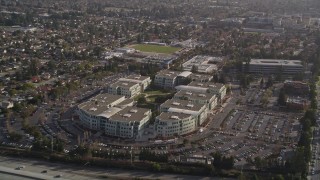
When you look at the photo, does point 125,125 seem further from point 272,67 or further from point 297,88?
point 272,67

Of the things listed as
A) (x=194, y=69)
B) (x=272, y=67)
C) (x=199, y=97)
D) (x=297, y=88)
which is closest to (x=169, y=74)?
(x=194, y=69)

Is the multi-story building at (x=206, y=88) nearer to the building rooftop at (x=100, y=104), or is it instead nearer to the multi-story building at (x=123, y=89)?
the multi-story building at (x=123, y=89)

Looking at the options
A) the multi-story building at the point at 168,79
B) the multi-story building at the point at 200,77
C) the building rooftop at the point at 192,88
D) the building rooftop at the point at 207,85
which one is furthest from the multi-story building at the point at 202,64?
the building rooftop at the point at 192,88

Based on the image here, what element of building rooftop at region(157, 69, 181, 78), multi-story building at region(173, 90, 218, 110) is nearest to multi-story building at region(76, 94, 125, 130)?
multi-story building at region(173, 90, 218, 110)

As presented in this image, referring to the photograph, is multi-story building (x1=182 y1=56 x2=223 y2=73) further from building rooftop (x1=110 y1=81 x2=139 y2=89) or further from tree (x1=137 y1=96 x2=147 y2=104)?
tree (x1=137 y1=96 x2=147 y2=104)

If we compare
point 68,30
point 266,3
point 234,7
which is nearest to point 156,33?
point 68,30

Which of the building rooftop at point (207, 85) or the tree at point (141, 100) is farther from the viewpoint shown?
the building rooftop at point (207, 85)

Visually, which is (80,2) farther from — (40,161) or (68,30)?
(40,161)
